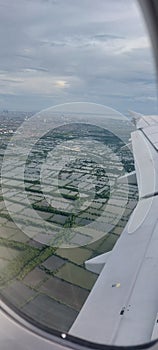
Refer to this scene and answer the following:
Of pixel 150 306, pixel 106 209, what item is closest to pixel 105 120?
pixel 106 209

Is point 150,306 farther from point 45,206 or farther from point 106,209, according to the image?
point 106,209

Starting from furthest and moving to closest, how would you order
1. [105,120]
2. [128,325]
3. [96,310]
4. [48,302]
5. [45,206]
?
[45,206] < [105,120] < [48,302] < [96,310] < [128,325]

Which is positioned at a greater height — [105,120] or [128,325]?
[105,120]

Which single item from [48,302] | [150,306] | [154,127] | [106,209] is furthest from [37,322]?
[154,127]

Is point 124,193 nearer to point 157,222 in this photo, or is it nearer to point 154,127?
point 157,222

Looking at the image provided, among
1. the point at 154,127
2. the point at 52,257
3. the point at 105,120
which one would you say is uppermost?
the point at 154,127

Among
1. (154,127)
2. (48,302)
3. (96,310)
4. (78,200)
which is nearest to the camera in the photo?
(96,310)

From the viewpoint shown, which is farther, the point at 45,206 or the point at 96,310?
the point at 45,206
